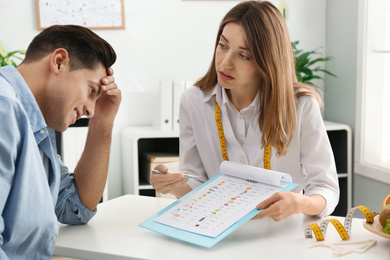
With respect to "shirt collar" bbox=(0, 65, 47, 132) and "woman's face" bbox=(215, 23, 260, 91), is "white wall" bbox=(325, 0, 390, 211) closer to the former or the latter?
"woman's face" bbox=(215, 23, 260, 91)

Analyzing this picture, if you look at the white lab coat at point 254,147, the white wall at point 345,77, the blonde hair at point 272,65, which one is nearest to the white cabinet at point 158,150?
the white wall at point 345,77

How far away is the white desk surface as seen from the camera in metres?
1.13

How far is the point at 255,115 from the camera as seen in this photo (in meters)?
1.78

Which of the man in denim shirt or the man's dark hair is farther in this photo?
the man's dark hair

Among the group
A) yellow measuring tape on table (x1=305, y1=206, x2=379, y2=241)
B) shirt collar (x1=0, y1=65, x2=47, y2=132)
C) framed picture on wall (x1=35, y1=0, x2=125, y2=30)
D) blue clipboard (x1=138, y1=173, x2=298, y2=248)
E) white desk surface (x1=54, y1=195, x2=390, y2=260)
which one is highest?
framed picture on wall (x1=35, y1=0, x2=125, y2=30)

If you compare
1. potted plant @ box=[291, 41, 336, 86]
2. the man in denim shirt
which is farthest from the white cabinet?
the man in denim shirt

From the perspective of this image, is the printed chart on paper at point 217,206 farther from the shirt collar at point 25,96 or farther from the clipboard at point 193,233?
the shirt collar at point 25,96

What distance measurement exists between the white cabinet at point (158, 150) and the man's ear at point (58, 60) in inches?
73.7

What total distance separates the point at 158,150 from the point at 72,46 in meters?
2.28

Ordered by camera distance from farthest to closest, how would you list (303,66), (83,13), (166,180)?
(303,66)
(83,13)
(166,180)

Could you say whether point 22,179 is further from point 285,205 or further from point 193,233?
point 285,205

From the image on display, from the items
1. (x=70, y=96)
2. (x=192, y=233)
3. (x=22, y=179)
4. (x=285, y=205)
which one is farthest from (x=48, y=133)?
(x=285, y=205)

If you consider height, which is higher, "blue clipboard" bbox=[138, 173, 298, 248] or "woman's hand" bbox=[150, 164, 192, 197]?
"woman's hand" bbox=[150, 164, 192, 197]

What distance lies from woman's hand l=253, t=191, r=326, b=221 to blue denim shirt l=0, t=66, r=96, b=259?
1.74 ft
